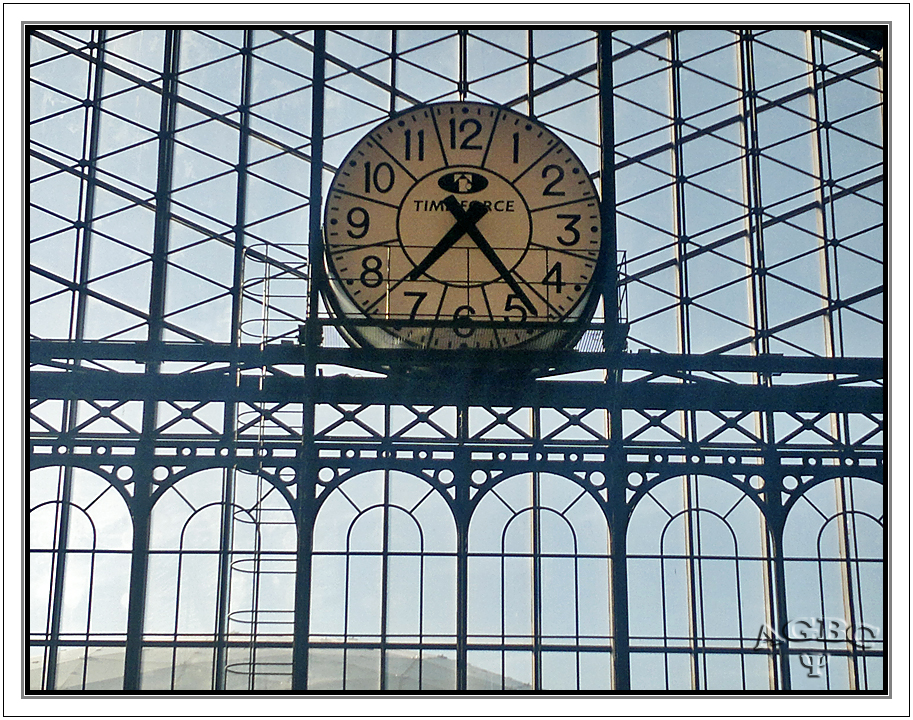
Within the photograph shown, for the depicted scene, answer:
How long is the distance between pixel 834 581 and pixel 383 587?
276cm

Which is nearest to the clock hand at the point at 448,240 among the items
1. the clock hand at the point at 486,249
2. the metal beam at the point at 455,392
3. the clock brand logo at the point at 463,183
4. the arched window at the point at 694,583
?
the clock hand at the point at 486,249

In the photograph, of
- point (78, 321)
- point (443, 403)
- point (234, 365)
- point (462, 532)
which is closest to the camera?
point (443, 403)

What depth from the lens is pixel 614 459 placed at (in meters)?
7.13

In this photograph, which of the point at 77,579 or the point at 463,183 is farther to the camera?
the point at 463,183

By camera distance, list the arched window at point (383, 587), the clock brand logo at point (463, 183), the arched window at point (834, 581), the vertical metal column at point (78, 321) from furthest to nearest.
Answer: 1. the clock brand logo at point (463, 183)
2. the arched window at point (383, 587)
3. the vertical metal column at point (78, 321)
4. the arched window at point (834, 581)

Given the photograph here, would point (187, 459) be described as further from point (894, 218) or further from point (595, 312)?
point (894, 218)

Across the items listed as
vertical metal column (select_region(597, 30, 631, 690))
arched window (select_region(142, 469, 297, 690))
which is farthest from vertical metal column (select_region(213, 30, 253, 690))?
vertical metal column (select_region(597, 30, 631, 690))

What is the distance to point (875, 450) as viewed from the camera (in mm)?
7148

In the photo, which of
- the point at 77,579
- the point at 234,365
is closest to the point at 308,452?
the point at 234,365

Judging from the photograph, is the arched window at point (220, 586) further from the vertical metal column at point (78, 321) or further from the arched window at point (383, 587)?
the vertical metal column at point (78, 321)

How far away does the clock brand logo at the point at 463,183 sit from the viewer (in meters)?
7.09

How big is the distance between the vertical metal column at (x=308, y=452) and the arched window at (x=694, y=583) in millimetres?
1974

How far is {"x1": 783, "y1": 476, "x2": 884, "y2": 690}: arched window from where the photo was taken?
6164 mm

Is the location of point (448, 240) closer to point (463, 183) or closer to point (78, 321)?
point (463, 183)
